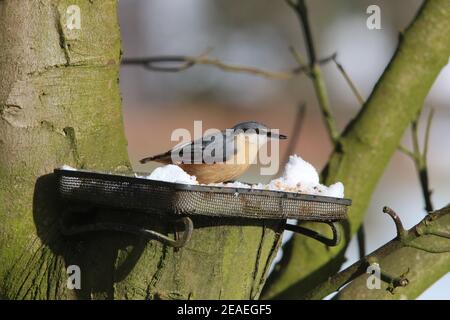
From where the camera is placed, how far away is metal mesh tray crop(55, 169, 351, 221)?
→ 1.63 m

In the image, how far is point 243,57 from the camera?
1254cm

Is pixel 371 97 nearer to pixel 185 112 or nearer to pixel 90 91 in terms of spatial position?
pixel 90 91

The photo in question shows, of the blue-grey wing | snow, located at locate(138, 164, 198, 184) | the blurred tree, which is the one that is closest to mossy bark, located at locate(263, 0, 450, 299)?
the blue-grey wing

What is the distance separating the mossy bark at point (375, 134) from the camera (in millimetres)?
2580

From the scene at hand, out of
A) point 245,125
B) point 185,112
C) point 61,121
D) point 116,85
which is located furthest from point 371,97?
point 185,112

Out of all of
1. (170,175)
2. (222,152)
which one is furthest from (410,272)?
(170,175)

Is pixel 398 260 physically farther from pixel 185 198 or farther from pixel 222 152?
pixel 185 198

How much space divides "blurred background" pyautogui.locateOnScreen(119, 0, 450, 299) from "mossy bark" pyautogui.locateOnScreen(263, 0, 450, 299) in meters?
8.08

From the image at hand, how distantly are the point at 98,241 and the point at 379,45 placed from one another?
12.1 m

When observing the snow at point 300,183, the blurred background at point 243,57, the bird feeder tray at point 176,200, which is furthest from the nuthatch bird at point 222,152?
the blurred background at point 243,57

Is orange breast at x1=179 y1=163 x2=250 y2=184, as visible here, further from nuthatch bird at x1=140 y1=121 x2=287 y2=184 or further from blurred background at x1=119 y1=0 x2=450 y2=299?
blurred background at x1=119 y1=0 x2=450 y2=299

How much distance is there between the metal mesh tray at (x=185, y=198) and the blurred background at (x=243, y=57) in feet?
29.4

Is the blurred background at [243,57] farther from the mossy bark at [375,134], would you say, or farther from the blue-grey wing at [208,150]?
the blue-grey wing at [208,150]
